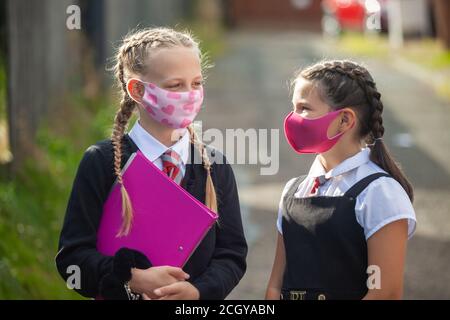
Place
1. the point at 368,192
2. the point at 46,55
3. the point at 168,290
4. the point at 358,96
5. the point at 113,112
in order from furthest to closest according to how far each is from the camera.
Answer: the point at 113,112 < the point at 46,55 < the point at 358,96 < the point at 368,192 < the point at 168,290

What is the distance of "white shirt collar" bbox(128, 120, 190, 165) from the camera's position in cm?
295

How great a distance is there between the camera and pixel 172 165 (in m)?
2.96

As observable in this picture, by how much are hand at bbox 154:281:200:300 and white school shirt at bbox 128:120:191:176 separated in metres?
0.38

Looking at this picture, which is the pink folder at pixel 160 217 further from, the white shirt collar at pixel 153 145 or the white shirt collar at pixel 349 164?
the white shirt collar at pixel 349 164

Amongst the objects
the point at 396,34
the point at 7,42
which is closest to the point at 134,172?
the point at 7,42

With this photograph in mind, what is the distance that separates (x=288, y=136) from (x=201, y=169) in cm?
29

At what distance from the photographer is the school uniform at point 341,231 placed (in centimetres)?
284

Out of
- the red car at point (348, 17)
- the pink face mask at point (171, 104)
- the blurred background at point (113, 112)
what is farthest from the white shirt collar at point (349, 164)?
the red car at point (348, 17)

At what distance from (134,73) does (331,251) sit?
812 millimetres

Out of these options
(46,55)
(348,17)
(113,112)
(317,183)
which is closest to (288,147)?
(113,112)

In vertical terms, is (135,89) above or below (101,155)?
above

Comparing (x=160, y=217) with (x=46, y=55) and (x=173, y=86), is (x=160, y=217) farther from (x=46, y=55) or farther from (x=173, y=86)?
(x=46, y=55)
